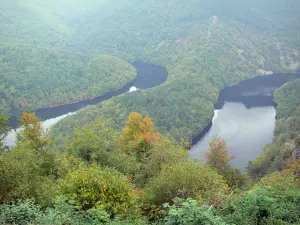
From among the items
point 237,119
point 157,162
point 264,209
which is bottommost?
point 237,119

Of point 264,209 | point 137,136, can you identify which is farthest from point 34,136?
point 264,209

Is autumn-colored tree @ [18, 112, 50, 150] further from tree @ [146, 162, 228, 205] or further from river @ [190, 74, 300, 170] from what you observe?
river @ [190, 74, 300, 170]

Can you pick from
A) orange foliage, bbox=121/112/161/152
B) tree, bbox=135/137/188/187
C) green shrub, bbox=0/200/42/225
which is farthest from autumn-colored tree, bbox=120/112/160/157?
green shrub, bbox=0/200/42/225

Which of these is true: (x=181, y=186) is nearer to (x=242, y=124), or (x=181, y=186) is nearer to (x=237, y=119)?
(x=242, y=124)

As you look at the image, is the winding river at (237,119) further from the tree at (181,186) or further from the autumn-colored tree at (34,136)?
the tree at (181,186)

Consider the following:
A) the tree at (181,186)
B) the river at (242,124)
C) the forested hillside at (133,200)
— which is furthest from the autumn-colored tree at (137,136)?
the river at (242,124)
